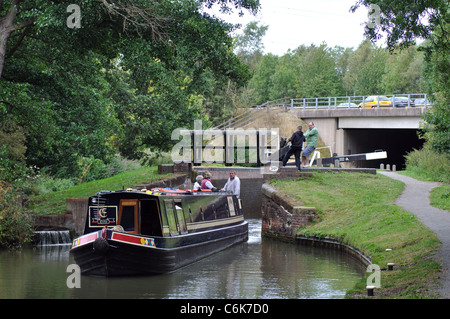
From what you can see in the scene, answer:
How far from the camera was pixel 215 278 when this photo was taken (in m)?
13.9

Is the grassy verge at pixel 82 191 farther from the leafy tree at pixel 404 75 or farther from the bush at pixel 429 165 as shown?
the leafy tree at pixel 404 75

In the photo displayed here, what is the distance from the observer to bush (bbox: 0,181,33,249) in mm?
16156

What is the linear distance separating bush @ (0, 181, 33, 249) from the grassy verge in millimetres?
A: 2175

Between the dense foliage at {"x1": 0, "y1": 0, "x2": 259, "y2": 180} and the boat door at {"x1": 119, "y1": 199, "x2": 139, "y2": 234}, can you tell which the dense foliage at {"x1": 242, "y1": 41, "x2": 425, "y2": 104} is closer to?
the dense foliage at {"x1": 0, "y1": 0, "x2": 259, "y2": 180}

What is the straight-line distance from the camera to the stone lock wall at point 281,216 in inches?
731

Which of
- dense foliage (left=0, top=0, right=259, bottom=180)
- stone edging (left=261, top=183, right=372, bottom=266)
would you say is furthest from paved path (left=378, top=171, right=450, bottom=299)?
dense foliage (left=0, top=0, right=259, bottom=180)

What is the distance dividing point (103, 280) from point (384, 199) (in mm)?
10380

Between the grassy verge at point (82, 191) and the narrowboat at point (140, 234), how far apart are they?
570cm

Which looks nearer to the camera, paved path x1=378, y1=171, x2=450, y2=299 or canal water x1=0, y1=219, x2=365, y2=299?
paved path x1=378, y1=171, x2=450, y2=299

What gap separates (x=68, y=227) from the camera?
19.6 meters

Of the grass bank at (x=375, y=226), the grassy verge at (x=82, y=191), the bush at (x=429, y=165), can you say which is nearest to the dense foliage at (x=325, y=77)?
the bush at (x=429, y=165)

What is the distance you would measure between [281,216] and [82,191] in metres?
7.96
